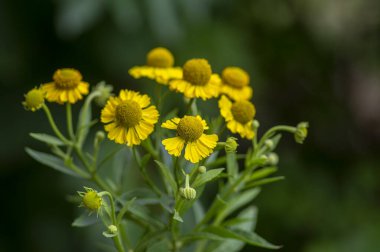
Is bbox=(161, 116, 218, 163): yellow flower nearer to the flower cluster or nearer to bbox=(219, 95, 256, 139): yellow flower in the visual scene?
the flower cluster

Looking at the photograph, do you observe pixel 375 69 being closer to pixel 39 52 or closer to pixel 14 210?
pixel 39 52

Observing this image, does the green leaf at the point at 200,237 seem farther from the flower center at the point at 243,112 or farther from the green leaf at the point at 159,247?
the flower center at the point at 243,112

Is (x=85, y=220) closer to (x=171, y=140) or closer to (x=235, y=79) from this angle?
(x=171, y=140)

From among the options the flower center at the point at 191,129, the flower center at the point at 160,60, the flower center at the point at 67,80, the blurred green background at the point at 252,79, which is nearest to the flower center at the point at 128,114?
the flower center at the point at 191,129

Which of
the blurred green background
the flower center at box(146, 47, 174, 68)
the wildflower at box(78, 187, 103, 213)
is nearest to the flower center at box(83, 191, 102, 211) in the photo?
the wildflower at box(78, 187, 103, 213)

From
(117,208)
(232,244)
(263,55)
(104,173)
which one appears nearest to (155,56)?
(117,208)

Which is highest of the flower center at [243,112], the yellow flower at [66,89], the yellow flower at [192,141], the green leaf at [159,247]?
the yellow flower at [66,89]
